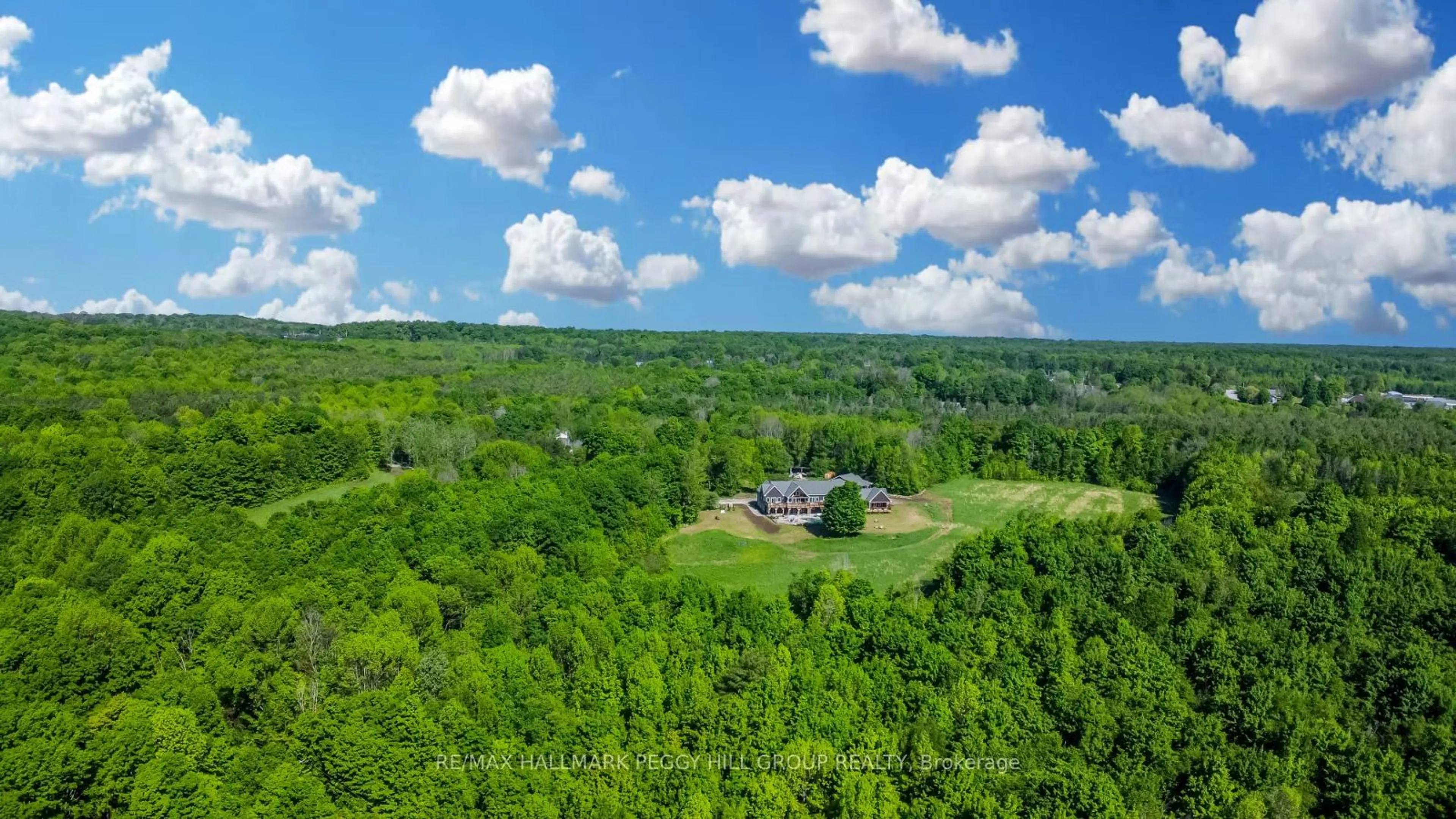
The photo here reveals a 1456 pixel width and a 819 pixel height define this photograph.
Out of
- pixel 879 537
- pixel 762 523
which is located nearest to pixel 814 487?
pixel 762 523

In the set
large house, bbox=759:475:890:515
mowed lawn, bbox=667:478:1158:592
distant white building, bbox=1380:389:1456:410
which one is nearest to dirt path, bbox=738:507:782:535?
mowed lawn, bbox=667:478:1158:592

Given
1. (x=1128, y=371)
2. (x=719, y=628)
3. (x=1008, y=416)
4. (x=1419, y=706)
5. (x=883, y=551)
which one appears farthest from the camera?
(x=1128, y=371)

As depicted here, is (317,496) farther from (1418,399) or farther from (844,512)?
(1418,399)

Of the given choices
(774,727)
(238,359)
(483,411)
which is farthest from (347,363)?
(774,727)

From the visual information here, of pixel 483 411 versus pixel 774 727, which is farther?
pixel 483 411

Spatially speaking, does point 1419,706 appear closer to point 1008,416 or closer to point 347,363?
point 1008,416

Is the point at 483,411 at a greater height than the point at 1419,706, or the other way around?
the point at 483,411

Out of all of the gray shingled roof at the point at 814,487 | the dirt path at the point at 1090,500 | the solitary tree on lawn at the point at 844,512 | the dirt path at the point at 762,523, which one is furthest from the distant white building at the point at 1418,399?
the dirt path at the point at 762,523

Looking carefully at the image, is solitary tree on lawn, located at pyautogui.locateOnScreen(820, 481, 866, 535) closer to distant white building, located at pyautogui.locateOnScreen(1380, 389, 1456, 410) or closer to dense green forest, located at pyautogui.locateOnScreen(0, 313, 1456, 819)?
dense green forest, located at pyautogui.locateOnScreen(0, 313, 1456, 819)

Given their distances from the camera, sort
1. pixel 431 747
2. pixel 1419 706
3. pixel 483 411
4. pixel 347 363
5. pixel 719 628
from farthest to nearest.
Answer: pixel 347 363, pixel 483 411, pixel 719 628, pixel 1419 706, pixel 431 747
